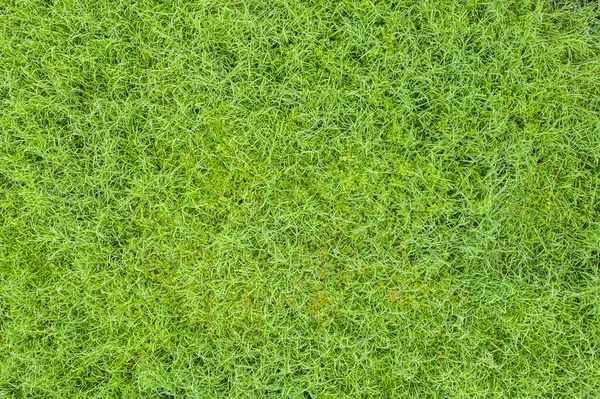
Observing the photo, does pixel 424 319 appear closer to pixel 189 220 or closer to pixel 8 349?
pixel 189 220

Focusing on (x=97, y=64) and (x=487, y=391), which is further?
(x=97, y=64)

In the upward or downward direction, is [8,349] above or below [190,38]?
below

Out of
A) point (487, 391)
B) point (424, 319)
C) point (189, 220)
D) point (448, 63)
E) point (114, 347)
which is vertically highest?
point (448, 63)

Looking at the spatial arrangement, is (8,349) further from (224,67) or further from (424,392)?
(424,392)

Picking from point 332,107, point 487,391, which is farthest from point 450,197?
point 487,391

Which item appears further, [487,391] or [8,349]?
[8,349]

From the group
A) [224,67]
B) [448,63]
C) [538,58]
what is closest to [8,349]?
[224,67]
